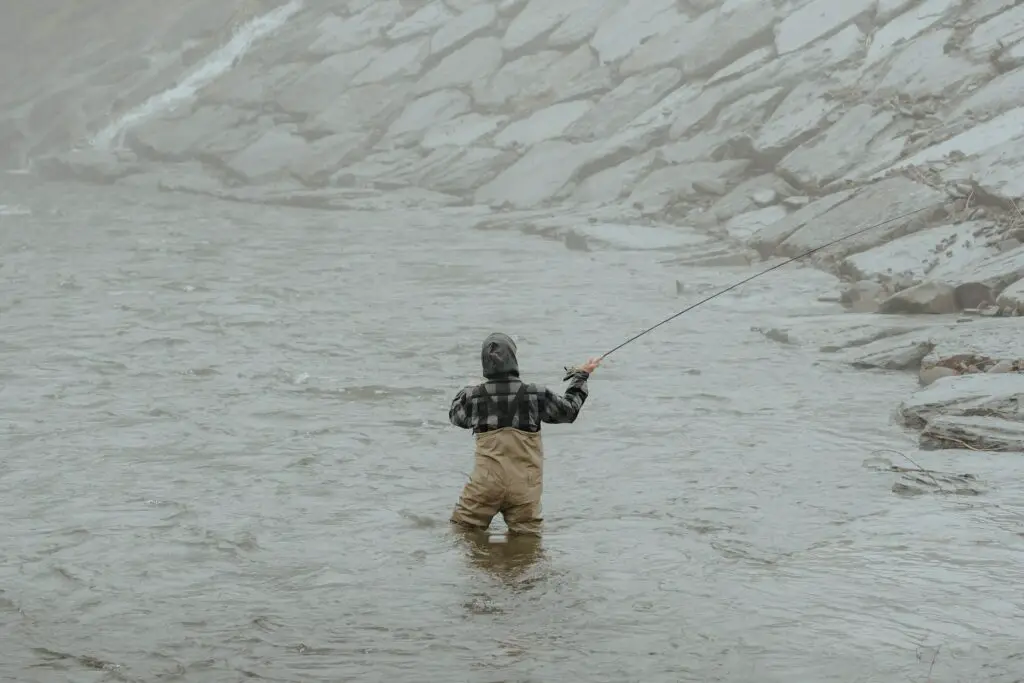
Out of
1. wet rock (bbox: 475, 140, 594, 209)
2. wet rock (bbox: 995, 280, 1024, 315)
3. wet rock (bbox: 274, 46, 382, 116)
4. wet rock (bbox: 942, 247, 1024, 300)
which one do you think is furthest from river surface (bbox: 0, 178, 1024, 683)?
wet rock (bbox: 274, 46, 382, 116)

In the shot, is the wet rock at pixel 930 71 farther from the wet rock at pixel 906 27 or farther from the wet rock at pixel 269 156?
the wet rock at pixel 269 156

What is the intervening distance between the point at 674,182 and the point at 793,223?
4.72m

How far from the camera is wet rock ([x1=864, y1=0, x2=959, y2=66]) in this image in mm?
23766

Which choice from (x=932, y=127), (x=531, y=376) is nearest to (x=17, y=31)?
(x=932, y=127)

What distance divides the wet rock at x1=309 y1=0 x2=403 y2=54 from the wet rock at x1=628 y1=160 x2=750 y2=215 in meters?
11.7

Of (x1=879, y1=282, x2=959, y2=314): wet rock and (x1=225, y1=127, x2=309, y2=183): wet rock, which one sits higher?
(x1=225, y1=127, x2=309, y2=183): wet rock

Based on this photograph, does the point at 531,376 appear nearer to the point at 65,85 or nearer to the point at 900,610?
Result: the point at 900,610

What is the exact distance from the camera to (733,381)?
13195mm

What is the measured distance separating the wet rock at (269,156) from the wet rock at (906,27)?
12.6 meters

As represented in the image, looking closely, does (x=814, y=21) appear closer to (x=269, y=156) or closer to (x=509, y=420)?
(x=269, y=156)

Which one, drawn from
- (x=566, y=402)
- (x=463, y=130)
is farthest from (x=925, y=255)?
(x=463, y=130)

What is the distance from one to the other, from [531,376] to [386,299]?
16.6ft

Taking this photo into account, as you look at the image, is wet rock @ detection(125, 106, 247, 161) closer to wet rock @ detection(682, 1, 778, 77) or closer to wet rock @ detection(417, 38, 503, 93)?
wet rock @ detection(417, 38, 503, 93)

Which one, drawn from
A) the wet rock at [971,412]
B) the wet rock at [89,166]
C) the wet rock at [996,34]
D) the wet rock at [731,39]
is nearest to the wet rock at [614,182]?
the wet rock at [731,39]
